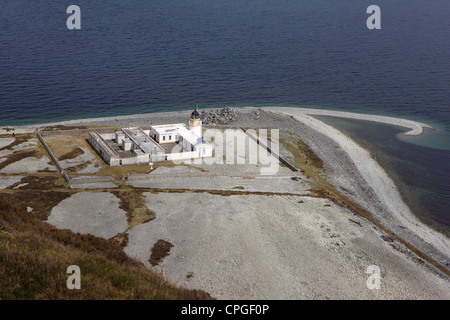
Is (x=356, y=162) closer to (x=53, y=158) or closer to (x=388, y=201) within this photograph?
(x=388, y=201)

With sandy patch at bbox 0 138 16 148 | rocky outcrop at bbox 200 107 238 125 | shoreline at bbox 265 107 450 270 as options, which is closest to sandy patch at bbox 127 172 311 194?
shoreline at bbox 265 107 450 270

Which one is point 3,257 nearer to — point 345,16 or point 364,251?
point 364,251

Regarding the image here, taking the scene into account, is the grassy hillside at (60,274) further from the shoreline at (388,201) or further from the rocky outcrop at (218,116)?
the rocky outcrop at (218,116)

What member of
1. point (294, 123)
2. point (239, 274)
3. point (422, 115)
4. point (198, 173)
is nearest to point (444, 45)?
point (422, 115)

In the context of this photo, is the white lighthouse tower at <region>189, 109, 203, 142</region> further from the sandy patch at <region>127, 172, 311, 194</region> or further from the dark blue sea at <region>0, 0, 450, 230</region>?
the dark blue sea at <region>0, 0, 450, 230</region>

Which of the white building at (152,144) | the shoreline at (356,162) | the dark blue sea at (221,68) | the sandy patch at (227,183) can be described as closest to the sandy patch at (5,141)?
the shoreline at (356,162)
